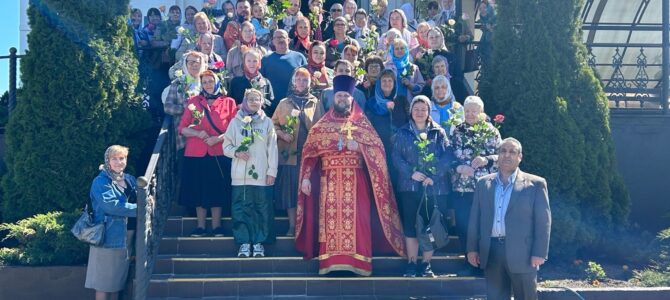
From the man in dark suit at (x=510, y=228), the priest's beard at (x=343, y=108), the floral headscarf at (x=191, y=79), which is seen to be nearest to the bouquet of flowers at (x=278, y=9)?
the floral headscarf at (x=191, y=79)

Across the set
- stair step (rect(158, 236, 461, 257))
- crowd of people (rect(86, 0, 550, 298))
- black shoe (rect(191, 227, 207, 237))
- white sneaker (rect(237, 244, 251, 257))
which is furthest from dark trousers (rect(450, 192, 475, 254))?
black shoe (rect(191, 227, 207, 237))

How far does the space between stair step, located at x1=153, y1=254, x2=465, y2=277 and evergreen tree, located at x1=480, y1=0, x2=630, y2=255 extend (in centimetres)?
182

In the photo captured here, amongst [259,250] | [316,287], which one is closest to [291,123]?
[259,250]

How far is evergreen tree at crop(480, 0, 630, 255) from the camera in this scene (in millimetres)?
9508

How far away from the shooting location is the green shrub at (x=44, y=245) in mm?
8375

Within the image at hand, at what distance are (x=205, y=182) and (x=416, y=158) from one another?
2123 millimetres

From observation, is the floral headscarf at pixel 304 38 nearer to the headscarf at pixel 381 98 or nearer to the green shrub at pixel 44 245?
the headscarf at pixel 381 98

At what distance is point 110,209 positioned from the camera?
751cm

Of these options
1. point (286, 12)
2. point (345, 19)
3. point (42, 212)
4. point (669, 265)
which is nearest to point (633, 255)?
point (669, 265)

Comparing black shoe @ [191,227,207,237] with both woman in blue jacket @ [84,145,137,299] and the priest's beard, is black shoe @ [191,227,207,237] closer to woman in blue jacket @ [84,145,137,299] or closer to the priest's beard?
woman in blue jacket @ [84,145,137,299]

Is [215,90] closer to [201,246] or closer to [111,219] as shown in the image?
[201,246]

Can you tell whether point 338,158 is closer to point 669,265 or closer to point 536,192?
point 536,192

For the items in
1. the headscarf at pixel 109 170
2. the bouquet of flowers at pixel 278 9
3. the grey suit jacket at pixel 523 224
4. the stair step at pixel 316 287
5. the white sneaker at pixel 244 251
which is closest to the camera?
the grey suit jacket at pixel 523 224

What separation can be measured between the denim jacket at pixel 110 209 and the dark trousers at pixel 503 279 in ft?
10.4
